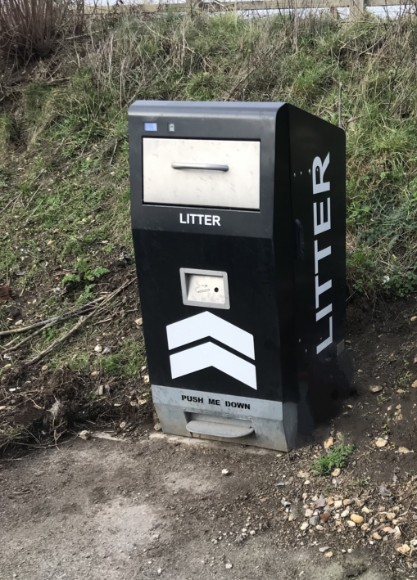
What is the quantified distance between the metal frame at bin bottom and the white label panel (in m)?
0.95

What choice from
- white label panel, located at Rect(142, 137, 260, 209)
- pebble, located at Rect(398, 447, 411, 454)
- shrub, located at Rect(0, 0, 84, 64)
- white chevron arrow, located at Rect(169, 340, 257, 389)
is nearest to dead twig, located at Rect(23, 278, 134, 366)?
white chevron arrow, located at Rect(169, 340, 257, 389)

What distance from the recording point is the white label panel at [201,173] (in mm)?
2809

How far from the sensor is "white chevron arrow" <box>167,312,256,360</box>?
3.13 m

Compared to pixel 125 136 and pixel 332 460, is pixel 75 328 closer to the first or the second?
pixel 332 460

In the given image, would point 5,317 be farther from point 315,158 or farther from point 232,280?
point 315,158

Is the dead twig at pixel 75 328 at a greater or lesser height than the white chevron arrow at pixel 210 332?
lesser

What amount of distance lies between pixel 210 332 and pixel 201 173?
0.74 m

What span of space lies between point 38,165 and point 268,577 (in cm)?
464

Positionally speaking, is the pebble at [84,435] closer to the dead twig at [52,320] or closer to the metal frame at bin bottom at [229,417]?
the metal frame at bin bottom at [229,417]

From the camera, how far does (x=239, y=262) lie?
117 inches

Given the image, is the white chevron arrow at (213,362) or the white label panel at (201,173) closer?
the white label panel at (201,173)

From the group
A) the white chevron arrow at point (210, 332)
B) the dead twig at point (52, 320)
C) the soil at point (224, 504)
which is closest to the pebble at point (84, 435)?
the soil at point (224, 504)

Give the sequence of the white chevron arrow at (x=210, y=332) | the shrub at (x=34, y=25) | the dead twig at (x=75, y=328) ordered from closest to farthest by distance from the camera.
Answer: the white chevron arrow at (x=210, y=332) → the dead twig at (x=75, y=328) → the shrub at (x=34, y=25)

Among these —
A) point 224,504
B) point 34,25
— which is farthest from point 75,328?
point 34,25
